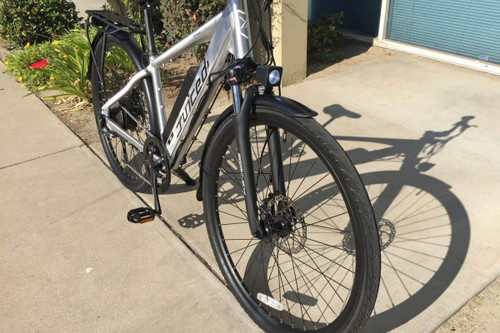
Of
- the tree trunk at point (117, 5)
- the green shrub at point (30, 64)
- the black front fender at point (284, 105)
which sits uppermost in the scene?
the black front fender at point (284, 105)

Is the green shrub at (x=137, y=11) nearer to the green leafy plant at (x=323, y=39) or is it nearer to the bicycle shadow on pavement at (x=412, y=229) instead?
the green leafy plant at (x=323, y=39)

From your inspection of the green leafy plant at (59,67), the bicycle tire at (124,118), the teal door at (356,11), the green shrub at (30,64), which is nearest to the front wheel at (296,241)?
the bicycle tire at (124,118)

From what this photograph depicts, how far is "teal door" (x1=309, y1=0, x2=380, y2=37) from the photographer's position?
595 centimetres

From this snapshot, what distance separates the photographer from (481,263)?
2307 millimetres

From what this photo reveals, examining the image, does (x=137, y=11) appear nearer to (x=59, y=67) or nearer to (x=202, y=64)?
(x=59, y=67)

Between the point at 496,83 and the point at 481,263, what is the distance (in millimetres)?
2905

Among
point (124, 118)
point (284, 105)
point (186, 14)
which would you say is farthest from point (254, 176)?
point (186, 14)

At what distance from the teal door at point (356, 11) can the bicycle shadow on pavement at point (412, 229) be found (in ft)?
9.86

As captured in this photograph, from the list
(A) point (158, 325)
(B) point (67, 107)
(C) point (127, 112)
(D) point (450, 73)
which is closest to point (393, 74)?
(D) point (450, 73)

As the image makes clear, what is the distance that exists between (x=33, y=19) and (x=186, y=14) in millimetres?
2869

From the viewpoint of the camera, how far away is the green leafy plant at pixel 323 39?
5.46m

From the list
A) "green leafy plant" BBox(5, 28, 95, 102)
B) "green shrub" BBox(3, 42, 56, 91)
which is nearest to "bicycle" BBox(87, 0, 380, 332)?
"green leafy plant" BBox(5, 28, 95, 102)

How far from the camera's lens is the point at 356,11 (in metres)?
6.16

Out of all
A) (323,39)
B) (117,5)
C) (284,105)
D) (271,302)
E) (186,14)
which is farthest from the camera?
(117,5)
